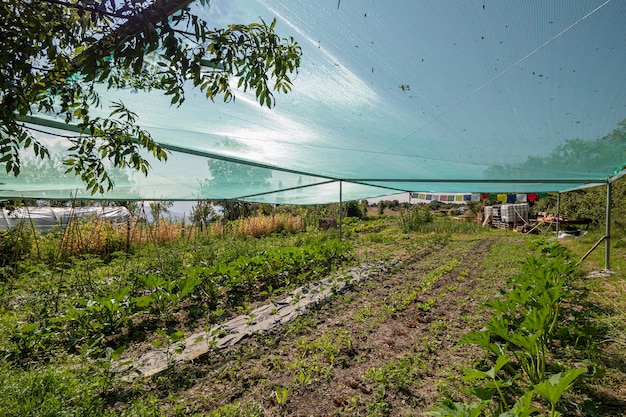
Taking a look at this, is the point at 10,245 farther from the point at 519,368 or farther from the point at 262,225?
the point at 519,368

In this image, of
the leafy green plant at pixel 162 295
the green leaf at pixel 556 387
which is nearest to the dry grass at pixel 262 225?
the leafy green plant at pixel 162 295

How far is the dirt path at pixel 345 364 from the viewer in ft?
6.16

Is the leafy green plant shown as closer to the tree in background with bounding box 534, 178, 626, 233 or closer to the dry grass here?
the dry grass

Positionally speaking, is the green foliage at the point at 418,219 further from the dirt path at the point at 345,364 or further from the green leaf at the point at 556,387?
the green leaf at the point at 556,387

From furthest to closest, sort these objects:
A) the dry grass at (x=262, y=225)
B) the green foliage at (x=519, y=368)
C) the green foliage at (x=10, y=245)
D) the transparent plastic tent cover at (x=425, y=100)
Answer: the dry grass at (x=262, y=225) → the green foliage at (x=10, y=245) → the transparent plastic tent cover at (x=425, y=100) → the green foliage at (x=519, y=368)

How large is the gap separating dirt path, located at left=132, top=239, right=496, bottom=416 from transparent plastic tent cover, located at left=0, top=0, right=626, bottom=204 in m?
1.83

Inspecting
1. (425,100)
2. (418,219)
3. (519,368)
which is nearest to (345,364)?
(519,368)

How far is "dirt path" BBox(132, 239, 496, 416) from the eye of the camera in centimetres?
188

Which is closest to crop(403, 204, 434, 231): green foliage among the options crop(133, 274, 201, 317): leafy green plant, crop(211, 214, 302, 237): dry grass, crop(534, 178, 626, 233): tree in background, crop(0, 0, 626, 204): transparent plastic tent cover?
crop(534, 178, 626, 233): tree in background

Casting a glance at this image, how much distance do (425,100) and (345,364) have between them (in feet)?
8.43

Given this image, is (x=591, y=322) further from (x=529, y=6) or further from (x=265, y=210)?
(x=265, y=210)

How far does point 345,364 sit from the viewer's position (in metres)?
2.29

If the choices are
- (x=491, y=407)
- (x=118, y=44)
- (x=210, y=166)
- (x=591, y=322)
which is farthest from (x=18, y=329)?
(x=591, y=322)

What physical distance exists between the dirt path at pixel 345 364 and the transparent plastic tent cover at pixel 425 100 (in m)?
1.83
